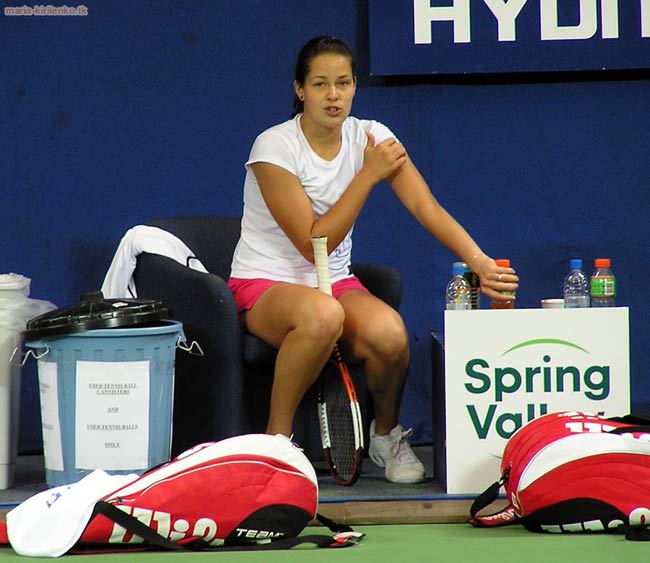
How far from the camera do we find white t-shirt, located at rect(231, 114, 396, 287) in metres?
3.30

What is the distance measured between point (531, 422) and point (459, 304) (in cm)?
51

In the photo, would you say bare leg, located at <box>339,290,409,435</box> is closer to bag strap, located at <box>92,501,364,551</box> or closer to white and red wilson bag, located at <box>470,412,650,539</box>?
white and red wilson bag, located at <box>470,412,650,539</box>

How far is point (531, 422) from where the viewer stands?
2.78m

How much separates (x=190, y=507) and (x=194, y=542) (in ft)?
0.25

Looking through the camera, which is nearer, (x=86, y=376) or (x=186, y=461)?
(x=186, y=461)

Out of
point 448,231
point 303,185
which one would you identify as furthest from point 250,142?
point 448,231

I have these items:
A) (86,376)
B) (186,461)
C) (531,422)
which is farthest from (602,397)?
(86,376)

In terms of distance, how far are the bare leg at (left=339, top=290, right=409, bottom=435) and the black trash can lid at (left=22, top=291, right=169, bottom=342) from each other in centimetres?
51

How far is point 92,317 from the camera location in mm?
3012

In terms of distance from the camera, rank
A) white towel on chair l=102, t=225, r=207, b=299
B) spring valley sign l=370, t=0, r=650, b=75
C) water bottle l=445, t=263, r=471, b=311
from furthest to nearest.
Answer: spring valley sign l=370, t=0, r=650, b=75
white towel on chair l=102, t=225, r=207, b=299
water bottle l=445, t=263, r=471, b=311

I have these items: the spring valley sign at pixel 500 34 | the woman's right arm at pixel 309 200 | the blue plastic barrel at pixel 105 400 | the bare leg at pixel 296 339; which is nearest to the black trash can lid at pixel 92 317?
the blue plastic barrel at pixel 105 400

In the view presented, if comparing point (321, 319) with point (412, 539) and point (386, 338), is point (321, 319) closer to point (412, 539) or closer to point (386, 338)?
point (386, 338)

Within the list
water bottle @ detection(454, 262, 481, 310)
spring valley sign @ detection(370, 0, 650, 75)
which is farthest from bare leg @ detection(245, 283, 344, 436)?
spring valley sign @ detection(370, 0, 650, 75)

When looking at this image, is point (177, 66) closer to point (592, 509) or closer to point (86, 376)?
point (86, 376)
